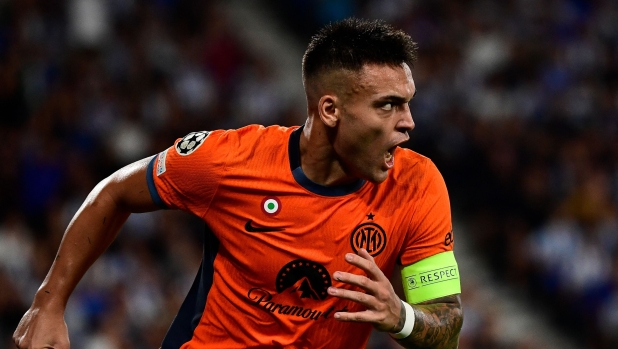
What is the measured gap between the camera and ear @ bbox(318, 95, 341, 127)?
3.97 meters

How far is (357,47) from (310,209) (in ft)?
2.31

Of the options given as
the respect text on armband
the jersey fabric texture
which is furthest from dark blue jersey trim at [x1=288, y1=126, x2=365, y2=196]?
the respect text on armband

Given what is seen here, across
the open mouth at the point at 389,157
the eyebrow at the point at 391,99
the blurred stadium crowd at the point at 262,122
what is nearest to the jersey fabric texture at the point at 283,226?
the open mouth at the point at 389,157

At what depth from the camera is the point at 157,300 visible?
28.1ft

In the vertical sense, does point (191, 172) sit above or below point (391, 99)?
below

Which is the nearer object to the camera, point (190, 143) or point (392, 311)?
point (392, 311)

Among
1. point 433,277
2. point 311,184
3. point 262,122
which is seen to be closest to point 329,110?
point 311,184

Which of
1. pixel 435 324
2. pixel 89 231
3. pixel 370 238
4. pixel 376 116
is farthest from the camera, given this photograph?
pixel 89 231

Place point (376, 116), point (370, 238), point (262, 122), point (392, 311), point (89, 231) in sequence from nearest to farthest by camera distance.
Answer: point (392, 311), point (376, 116), point (370, 238), point (89, 231), point (262, 122)

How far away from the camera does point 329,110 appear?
3990 mm

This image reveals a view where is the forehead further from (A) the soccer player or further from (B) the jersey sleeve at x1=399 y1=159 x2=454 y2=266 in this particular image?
(B) the jersey sleeve at x1=399 y1=159 x2=454 y2=266

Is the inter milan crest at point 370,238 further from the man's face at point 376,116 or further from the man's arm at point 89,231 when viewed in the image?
the man's arm at point 89,231

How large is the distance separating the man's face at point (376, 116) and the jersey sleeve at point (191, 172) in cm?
54

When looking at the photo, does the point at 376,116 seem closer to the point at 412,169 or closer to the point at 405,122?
the point at 405,122
